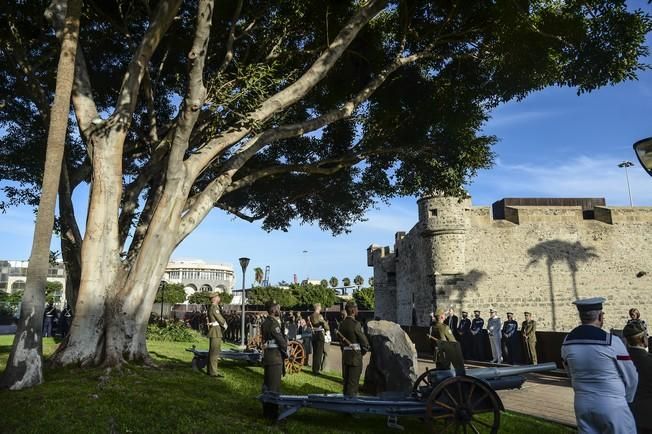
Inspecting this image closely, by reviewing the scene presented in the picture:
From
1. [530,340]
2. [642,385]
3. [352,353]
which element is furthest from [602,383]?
[530,340]

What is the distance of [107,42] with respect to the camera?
1405 centimetres

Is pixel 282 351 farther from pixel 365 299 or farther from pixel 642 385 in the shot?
pixel 365 299

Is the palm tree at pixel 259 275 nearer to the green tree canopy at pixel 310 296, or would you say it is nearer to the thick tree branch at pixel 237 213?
the green tree canopy at pixel 310 296

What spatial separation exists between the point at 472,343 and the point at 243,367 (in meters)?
8.89

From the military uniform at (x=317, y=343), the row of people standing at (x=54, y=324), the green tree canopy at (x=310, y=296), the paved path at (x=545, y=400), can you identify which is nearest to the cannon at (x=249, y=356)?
the military uniform at (x=317, y=343)

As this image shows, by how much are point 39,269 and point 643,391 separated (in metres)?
8.31

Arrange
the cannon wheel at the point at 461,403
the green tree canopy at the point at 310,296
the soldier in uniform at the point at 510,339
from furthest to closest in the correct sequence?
the green tree canopy at the point at 310,296, the soldier in uniform at the point at 510,339, the cannon wheel at the point at 461,403

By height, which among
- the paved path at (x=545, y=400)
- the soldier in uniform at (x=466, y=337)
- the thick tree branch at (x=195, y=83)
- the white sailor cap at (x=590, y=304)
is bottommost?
the paved path at (x=545, y=400)

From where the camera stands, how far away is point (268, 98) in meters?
10.7

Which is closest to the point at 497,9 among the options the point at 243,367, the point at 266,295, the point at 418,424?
the point at 418,424

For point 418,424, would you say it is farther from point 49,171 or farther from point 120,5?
point 120,5

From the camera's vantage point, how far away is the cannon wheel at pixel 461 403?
5629 mm

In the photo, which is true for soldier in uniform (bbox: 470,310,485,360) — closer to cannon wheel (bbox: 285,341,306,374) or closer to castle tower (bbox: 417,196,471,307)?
cannon wheel (bbox: 285,341,306,374)

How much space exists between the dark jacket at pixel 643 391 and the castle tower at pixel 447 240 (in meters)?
20.1
